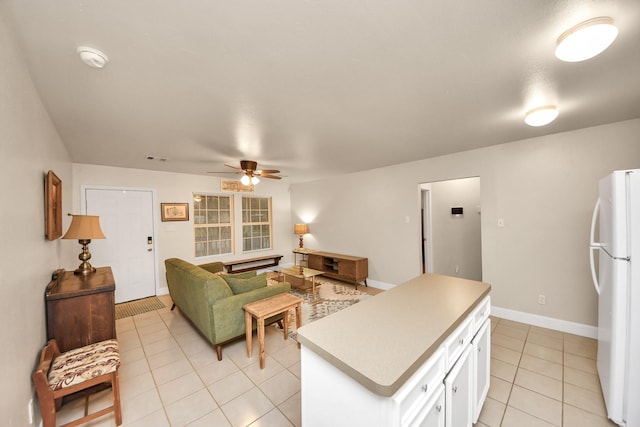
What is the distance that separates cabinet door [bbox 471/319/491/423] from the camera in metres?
1.55

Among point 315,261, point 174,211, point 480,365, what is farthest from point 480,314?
point 174,211

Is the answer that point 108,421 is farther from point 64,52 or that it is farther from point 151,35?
point 151,35

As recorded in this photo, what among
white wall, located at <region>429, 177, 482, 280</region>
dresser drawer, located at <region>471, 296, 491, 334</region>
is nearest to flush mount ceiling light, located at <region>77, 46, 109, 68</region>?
dresser drawer, located at <region>471, 296, 491, 334</region>

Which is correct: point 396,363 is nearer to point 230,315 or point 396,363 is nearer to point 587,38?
point 587,38

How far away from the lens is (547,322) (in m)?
2.97

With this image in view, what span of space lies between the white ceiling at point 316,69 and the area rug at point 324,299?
2438mm

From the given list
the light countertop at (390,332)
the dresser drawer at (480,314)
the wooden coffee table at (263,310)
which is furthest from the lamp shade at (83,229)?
the dresser drawer at (480,314)

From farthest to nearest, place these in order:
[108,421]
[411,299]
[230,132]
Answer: [230,132]
[108,421]
[411,299]

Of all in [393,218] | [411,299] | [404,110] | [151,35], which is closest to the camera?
[151,35]

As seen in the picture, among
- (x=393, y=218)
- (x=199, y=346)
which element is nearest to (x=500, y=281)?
(x=393, y=218)

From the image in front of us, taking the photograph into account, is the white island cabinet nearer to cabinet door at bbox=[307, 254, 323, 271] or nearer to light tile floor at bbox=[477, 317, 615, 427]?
light tile floor at bbox=[477, 317, 615, 427]

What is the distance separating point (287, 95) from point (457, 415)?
7.64ft

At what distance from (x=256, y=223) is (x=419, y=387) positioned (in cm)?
548

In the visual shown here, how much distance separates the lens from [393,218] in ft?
14.5
